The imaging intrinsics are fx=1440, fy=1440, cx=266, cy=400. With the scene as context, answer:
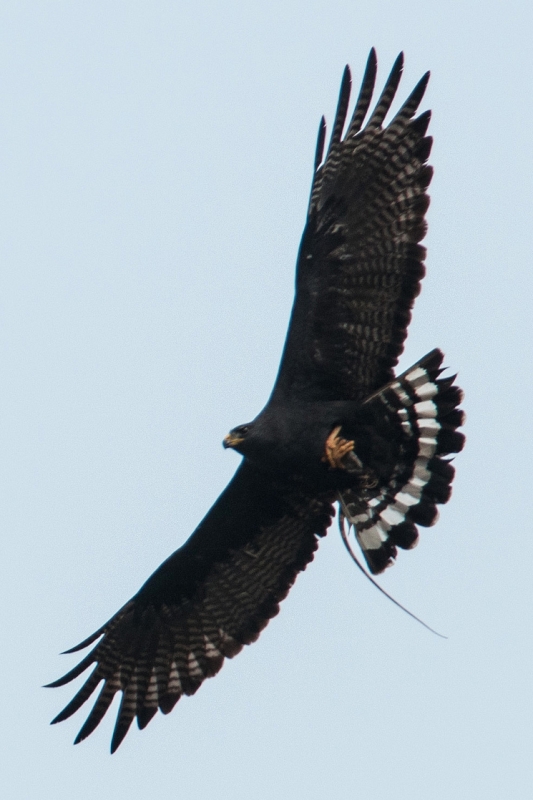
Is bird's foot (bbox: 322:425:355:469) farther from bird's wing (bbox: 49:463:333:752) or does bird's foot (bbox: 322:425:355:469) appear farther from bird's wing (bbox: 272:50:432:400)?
bird's wing (bbox: 49:463:333:752)

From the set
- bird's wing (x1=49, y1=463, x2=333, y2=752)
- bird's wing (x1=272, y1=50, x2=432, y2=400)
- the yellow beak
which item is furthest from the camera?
bird's wing (x1=49, y1=463, x2=333, y2=752)

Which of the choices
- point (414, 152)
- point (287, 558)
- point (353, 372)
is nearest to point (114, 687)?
point (287, 558)

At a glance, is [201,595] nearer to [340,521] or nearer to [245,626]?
[245,626]

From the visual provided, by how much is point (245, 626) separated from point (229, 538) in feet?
2.57

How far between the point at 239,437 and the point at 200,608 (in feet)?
6.86

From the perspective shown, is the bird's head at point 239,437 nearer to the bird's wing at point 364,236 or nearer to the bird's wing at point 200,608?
the bird's wing at point 364,236

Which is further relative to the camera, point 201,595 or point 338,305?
point 201,595

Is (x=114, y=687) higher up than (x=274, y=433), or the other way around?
(x=274, y=433)

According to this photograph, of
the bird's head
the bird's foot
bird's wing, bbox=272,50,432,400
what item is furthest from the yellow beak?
the bird's foot

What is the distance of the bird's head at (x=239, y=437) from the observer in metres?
11.1

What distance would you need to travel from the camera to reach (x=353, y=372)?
445 inches

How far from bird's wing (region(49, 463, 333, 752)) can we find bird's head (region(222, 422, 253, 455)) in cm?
103

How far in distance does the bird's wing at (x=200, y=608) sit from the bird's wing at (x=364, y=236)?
149cm

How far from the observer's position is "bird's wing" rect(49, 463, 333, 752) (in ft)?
40.1
